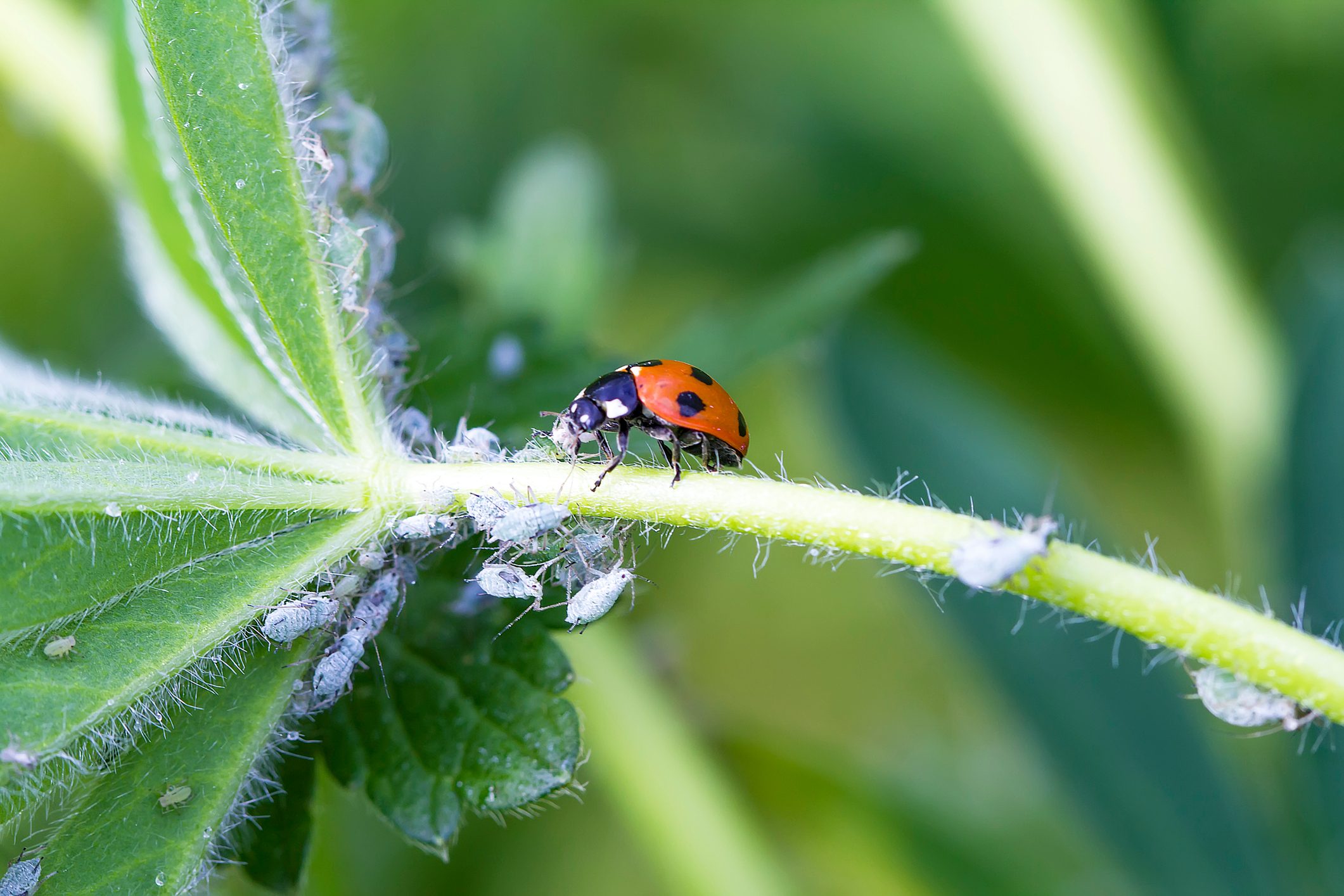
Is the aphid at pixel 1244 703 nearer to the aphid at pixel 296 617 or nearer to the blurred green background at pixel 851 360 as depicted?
the blurred green background at pixel 851 360

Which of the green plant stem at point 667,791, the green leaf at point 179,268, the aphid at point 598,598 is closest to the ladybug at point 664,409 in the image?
the aphid at point 598,598

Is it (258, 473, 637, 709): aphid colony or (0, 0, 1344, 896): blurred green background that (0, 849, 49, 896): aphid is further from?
(0, 0, 1344, 896): blurred green background

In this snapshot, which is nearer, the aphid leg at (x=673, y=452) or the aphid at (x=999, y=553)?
the aphid at (x=999, y=553)

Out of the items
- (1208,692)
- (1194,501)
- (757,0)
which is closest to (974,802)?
(1194,501)

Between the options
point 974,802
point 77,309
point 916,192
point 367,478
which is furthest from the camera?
point 916,192

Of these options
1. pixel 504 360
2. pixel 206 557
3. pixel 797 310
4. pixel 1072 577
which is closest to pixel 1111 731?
pixel 797 310

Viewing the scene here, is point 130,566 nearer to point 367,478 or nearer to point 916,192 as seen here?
point 367,478

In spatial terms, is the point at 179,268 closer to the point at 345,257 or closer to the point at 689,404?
the point at 345,257
